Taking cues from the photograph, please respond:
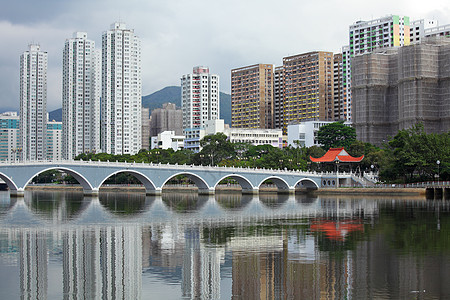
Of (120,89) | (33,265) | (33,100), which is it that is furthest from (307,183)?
(33,100)

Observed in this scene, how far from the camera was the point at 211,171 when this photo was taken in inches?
2911

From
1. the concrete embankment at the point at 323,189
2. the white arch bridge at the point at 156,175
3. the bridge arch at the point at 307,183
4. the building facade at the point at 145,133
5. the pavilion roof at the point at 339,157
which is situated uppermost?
the building facade at the point at 145,133

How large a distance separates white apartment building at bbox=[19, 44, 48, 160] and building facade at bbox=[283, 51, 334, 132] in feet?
177

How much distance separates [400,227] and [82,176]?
1609 inches

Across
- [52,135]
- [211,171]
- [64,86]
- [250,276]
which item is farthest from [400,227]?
[52,135]

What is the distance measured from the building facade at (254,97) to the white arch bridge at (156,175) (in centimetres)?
7177

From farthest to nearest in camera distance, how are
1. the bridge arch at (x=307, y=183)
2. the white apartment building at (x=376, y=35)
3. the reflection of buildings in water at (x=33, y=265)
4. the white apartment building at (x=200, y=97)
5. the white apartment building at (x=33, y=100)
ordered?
the white apartment building at (x=200, y=97) → the white apartment building at (x=33, y=100) → the white apartment building at (x=376, y=35) → the bridge arch at (x=307, y=183) → the reflection of buildings in water at (x=33, y=265)

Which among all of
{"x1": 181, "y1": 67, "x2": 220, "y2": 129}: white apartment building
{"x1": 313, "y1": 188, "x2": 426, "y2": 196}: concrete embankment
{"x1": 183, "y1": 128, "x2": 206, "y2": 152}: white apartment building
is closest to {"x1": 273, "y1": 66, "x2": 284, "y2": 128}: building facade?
{"x1": 181, "y1": 67, "x2": 220, "y2": 129}: white apartment building

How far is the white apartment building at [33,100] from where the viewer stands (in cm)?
13388

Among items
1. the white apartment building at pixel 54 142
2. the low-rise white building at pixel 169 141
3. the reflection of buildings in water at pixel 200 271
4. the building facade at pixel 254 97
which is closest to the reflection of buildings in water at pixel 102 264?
the reflection of buildings in water at pixel 200 271

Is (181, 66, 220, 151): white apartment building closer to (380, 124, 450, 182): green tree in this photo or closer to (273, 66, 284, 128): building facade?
(273, 66, 284, 128): building facade

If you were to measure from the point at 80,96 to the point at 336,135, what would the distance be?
177 ft

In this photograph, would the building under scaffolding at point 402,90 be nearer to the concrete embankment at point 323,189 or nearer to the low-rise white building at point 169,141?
the concrete embankment at point 323,189

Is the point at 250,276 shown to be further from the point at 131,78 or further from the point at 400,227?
the point at 131,78
